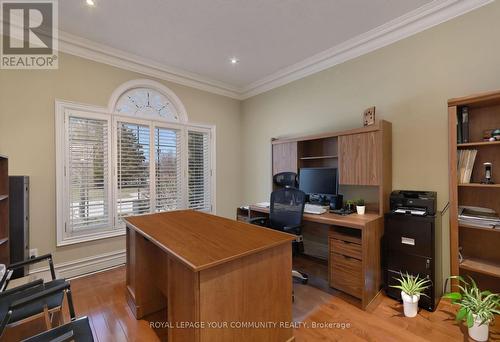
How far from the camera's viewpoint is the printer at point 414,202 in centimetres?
213

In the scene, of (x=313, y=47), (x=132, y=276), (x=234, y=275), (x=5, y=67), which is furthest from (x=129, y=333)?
(x=313, y=47)

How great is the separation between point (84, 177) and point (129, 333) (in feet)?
6.62

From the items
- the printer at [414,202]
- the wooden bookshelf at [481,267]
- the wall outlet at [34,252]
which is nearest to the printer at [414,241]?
the printer at [414,202]

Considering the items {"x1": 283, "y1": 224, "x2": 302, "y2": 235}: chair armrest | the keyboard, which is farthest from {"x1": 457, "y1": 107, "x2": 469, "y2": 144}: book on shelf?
{"x1": 283, "y1": 224, "x2": 302, "y2": 235}: chair armrest

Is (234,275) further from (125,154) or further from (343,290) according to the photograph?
(125,154)

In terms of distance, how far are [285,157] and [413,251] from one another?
1.93m

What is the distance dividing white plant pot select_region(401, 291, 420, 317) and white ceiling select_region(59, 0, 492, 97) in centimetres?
274

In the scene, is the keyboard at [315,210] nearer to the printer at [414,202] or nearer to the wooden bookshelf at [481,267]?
the printer at [414,202]

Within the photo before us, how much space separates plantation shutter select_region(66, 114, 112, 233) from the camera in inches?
114

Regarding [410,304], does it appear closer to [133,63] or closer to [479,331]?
[479,331]

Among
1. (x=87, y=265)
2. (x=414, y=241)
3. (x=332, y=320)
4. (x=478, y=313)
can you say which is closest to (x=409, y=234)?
(x=414, y=241)

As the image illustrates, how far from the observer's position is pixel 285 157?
352 centimetres

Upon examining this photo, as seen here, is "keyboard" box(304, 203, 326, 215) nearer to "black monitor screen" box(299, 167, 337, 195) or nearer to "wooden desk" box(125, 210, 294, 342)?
"black monitor screen" box(299, 167, 337, 195)

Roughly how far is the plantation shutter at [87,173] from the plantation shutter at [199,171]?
1.27 metres
